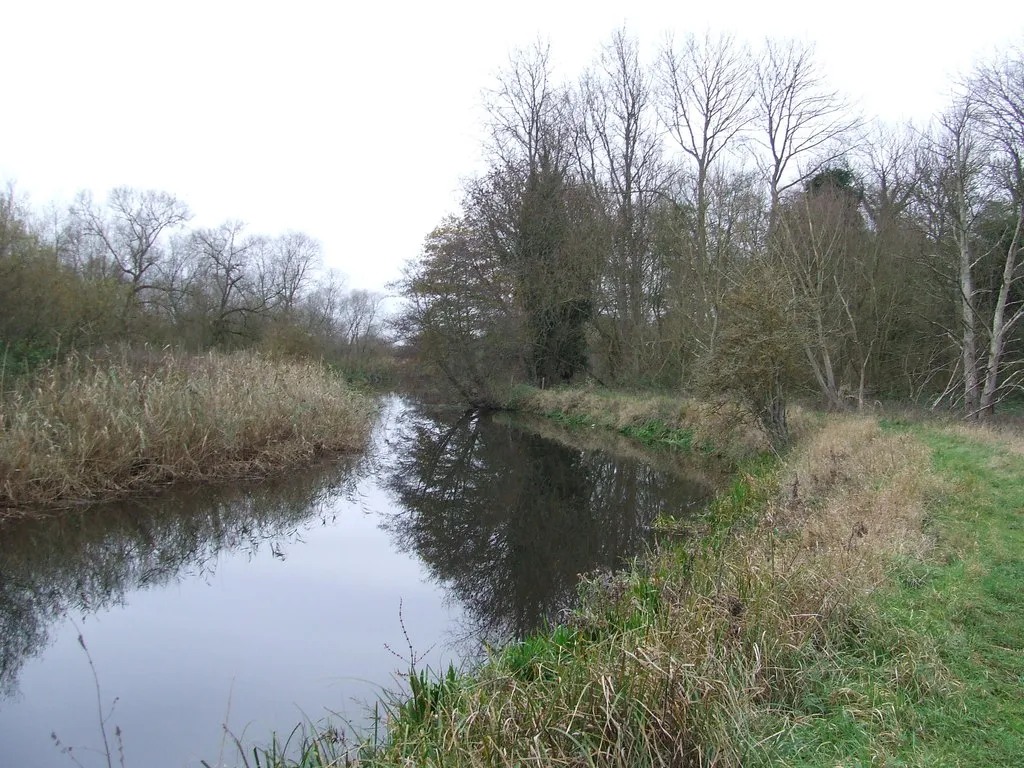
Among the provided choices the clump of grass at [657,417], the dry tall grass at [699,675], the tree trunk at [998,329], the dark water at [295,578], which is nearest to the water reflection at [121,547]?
the dark water at [295,578]

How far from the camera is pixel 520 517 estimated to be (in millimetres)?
10039

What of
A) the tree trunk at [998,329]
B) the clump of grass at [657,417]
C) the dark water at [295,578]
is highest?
the tree trunk at [998,329]

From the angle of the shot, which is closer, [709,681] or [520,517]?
[709,681]

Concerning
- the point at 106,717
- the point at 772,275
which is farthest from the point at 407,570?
the point at 772,275

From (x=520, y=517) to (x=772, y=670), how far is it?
22.2 ft

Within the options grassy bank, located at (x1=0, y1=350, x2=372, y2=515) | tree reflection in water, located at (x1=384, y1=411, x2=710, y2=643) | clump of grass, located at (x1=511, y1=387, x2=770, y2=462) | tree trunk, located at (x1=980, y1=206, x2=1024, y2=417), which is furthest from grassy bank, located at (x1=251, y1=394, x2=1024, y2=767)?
tree trunk, located at (x1=980, y1=206, x2=1024, y2=417)

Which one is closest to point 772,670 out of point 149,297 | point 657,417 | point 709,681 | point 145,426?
point 709,681

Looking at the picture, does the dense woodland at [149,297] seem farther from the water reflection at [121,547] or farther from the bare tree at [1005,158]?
the bare tree at [1005,158]

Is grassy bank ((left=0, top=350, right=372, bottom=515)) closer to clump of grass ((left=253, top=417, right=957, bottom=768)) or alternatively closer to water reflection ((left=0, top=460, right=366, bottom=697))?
water reflection ((left=0, top=460, right=366, bottom=697))

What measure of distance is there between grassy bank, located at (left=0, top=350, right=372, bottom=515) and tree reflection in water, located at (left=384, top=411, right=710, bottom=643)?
7.94 ft

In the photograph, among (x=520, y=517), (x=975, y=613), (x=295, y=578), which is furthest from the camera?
(x=520, y=517)

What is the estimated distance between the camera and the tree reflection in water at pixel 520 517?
666 cm

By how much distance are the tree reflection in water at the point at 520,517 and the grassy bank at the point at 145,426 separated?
2.42 metres

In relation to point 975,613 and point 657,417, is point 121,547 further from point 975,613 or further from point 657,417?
point 657,417
